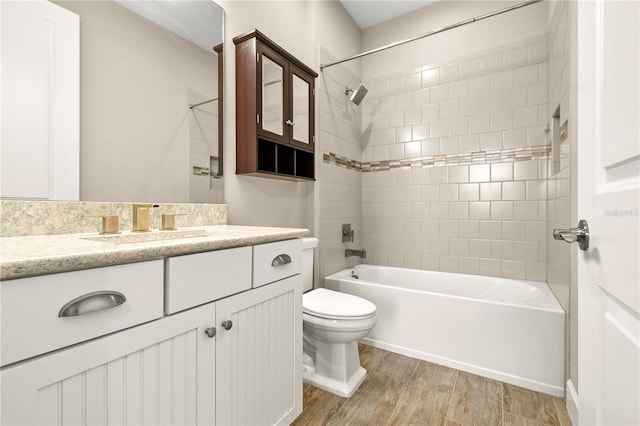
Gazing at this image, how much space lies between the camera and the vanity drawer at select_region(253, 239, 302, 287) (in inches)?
45.0

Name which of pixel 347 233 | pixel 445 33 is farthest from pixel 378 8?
pixel 347 233

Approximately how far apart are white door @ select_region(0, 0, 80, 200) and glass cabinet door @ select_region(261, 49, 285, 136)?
90 cm

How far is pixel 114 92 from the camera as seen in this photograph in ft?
4.21

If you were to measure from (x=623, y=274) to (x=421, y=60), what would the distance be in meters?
2.77

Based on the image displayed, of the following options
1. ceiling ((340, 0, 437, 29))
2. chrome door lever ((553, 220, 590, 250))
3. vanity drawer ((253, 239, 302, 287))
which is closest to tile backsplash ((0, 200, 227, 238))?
vanity drawer ((253, 239, 302, 287))

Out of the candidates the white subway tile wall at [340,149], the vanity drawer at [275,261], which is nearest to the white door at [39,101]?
the vanity drawer at [275,261]

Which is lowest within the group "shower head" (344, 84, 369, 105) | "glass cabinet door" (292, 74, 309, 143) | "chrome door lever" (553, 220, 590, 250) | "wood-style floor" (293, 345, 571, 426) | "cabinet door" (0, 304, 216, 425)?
"wood-style floor" (293, 345, 571, 426)

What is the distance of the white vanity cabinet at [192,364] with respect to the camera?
0.63 m

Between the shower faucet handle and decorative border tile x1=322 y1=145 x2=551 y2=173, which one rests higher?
decorative border tile x1=322 y1=145 x2=551 y2=173

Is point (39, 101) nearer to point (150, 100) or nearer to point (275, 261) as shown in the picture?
point (150, 100)

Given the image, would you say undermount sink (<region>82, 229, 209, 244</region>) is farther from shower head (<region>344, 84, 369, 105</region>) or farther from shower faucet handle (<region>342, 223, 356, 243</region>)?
shower head (<region>344, 84, 369, 105</region>)

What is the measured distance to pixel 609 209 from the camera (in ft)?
1.84

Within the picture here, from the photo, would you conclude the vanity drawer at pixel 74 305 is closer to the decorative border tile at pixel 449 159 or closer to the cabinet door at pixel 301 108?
the cabinet door at pixel 301 108

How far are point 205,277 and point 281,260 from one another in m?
0.37
